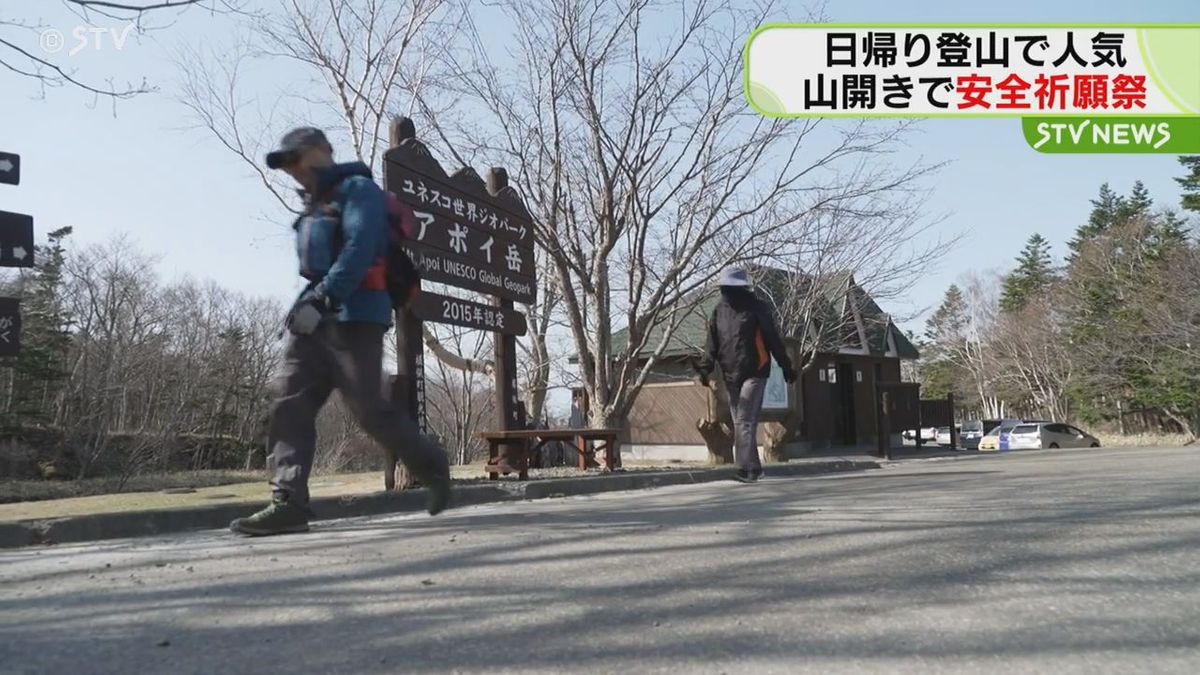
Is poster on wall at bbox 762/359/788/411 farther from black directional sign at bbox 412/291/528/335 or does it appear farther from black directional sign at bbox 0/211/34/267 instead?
black directional sign at bbox 0/211/34/267

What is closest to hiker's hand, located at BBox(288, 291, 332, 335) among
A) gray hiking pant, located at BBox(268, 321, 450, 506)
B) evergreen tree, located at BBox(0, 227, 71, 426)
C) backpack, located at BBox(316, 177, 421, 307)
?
gray hiking pant, located at BBox(268, 321, 450, 506)

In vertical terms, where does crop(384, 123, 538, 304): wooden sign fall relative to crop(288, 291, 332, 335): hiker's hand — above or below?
above

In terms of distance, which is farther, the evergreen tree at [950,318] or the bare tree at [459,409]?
the evergreen tree at [950,318]

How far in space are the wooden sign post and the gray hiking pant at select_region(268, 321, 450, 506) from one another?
10.1 ft

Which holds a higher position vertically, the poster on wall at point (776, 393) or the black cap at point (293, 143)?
the black cap at point (293, 143)

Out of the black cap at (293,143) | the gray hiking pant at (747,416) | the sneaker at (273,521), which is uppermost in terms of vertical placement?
the black cap at (293,143)

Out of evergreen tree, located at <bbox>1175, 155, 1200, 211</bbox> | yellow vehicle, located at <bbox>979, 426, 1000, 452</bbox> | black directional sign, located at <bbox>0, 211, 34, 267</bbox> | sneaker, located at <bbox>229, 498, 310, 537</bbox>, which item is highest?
evergreen tree, located at <bbox>1175, 155, 1200, 211</bbox>

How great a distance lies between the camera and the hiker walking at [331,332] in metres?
4.62

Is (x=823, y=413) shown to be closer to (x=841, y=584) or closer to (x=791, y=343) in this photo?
(x=791, y=343)

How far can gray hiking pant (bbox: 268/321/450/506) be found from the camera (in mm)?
4680

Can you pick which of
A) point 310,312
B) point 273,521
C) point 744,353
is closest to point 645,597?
point 310,312

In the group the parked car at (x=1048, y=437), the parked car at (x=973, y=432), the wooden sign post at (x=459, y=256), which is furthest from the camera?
the parked car at (x=973, y=432)

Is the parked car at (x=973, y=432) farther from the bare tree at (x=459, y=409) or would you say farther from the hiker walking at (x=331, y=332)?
the hiker walking at (x=331, y=332)

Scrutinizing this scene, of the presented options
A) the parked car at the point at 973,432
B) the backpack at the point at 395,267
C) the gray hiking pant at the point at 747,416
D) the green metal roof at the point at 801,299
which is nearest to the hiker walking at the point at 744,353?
the gray hiking pant at the point at 747,416
